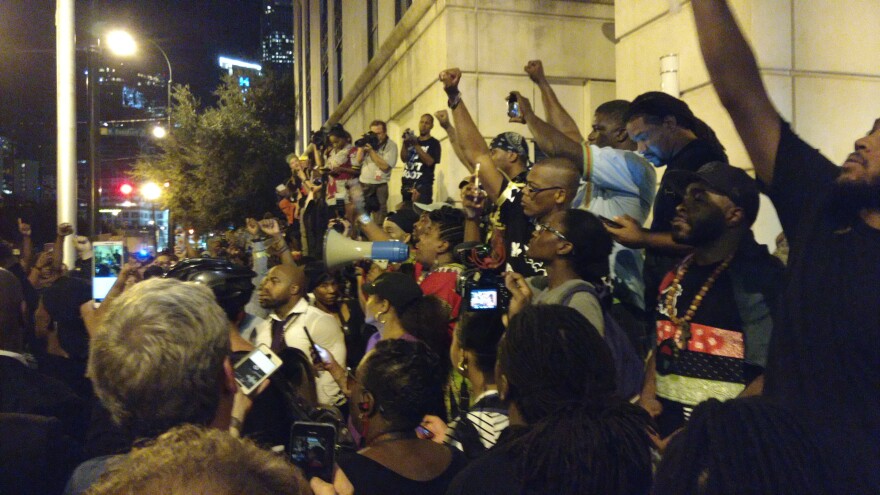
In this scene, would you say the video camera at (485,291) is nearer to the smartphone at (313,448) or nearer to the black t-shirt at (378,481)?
the black t-shirt at (378,481)

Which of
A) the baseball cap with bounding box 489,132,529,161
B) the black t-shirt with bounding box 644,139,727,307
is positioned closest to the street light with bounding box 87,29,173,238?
the baseball cap with bounding box 489,132,529,161

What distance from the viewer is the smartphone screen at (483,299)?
3.66 meters

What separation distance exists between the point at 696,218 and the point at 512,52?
8.70m

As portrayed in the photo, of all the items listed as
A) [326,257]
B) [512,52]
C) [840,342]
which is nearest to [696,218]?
[840,342]

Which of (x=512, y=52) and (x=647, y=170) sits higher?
(x=512, y=52)

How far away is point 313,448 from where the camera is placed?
195 cm

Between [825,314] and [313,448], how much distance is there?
1.41 m

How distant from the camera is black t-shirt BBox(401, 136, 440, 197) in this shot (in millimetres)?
10070

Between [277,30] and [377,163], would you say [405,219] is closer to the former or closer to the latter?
[377,163]

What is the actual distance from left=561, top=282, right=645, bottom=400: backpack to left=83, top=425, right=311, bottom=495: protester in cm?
225

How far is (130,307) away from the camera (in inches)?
84.5

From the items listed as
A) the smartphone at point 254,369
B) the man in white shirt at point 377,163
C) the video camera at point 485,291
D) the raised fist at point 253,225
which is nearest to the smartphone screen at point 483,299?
the video camera at point 485,291

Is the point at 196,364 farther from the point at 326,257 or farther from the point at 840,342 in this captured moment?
the point at 326,257

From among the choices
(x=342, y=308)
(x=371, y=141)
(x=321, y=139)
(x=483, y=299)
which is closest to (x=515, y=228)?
(x=483, y=299)
